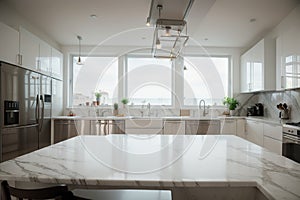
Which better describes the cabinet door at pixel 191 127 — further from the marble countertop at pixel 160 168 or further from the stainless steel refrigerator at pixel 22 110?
the marble countertop at pixel 160 168

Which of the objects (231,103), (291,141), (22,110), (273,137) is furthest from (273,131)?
(22,110)

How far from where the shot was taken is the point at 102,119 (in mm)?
4422

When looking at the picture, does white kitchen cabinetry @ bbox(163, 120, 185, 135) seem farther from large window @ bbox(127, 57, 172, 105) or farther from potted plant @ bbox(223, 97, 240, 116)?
potted plant @ bbox(223, 97, 240, 116)

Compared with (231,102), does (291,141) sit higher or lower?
lower

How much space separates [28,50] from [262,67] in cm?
368

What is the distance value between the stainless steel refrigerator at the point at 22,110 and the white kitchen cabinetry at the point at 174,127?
215 centimetres

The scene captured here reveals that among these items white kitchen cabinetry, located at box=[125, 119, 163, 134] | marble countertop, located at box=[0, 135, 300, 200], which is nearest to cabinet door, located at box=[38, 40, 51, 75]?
white kitchen cabinetry, located at box=[125, 119, 163, 134]

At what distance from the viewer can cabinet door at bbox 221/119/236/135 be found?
4.52m

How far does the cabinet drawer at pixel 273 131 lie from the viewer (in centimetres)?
309

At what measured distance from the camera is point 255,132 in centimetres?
396

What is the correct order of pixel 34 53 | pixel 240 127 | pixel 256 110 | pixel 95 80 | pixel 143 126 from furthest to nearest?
pixel 95 80, pixel 256 110, pixel 240 127, pixel 143 126, pixel 34 53

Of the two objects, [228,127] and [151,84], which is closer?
[228,127]

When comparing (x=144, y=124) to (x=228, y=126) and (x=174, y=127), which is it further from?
(x=228, y=126)

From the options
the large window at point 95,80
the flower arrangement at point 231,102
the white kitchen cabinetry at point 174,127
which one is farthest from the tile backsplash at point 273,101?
the large window at point 95,80
